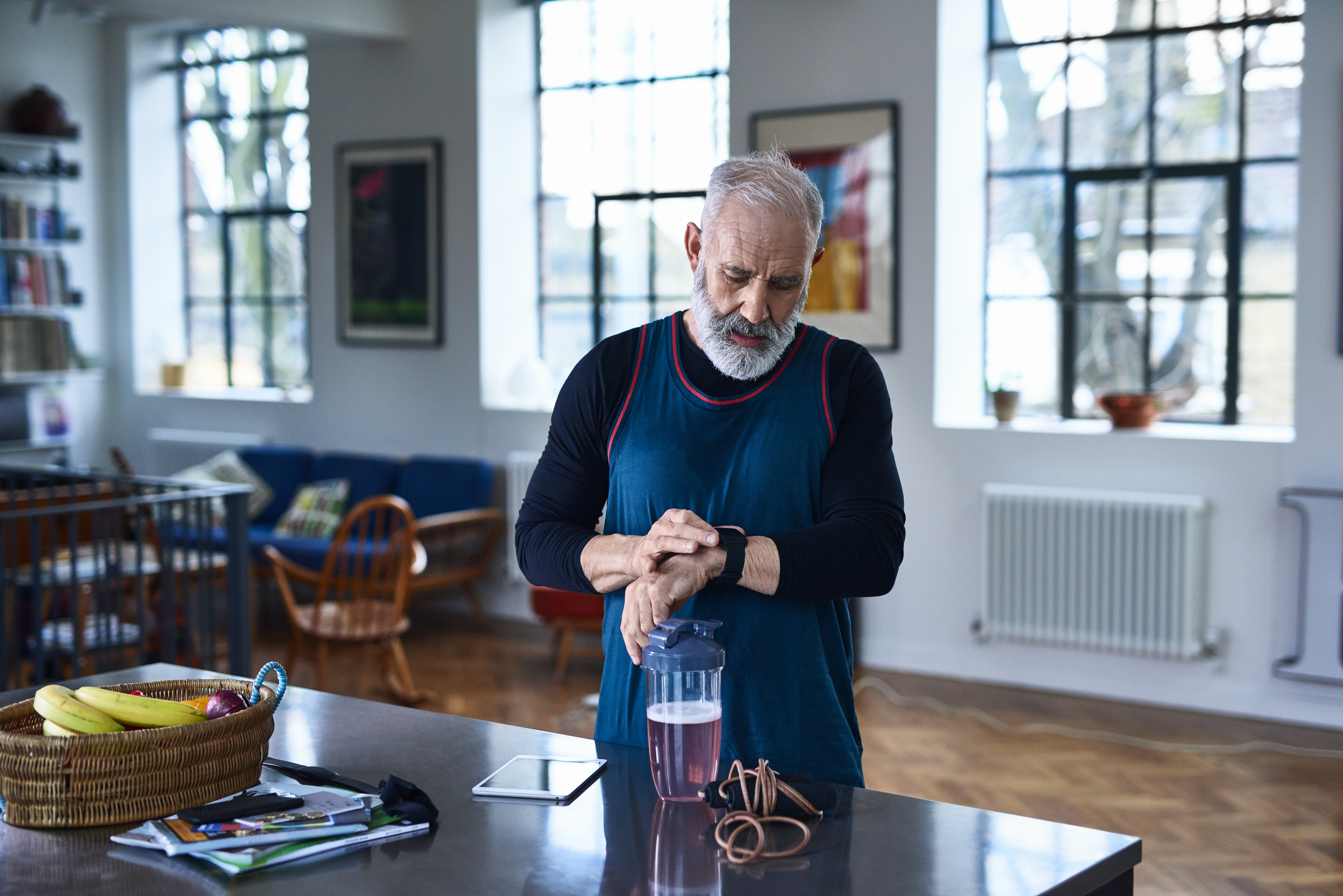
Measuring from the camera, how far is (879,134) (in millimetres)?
5645

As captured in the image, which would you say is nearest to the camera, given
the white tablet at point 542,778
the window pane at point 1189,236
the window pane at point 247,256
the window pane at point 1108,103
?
the white tablet at point 542,778

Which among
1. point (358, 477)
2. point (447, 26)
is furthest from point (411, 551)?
point (447, 26)

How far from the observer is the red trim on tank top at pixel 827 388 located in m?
1.90

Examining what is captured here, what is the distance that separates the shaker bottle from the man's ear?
0.58 metres

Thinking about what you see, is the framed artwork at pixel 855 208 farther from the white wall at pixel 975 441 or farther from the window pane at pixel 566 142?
the window pane at pixel 566 142

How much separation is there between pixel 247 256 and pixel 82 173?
1.19 m

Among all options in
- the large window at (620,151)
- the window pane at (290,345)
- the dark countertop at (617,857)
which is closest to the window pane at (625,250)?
the large window at (620,151)

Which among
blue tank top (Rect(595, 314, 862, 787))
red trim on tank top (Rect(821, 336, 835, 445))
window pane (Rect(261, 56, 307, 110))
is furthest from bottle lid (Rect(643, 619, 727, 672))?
window pane (Rect(261, 56, 307, 110))

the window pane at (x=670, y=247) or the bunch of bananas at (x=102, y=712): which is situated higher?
the window pane at (x=670, y=247)

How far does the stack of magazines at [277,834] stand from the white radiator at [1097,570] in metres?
4.12

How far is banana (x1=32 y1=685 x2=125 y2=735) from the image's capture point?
164cm

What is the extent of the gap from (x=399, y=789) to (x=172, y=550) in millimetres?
3015

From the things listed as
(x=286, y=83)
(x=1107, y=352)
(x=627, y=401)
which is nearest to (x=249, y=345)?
(x=286, y=83)

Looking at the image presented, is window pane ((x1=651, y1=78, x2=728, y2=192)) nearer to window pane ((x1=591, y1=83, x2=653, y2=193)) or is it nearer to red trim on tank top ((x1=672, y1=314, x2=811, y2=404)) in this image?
window pane ((x1=591, y1=83, x2=653, y2=193))
